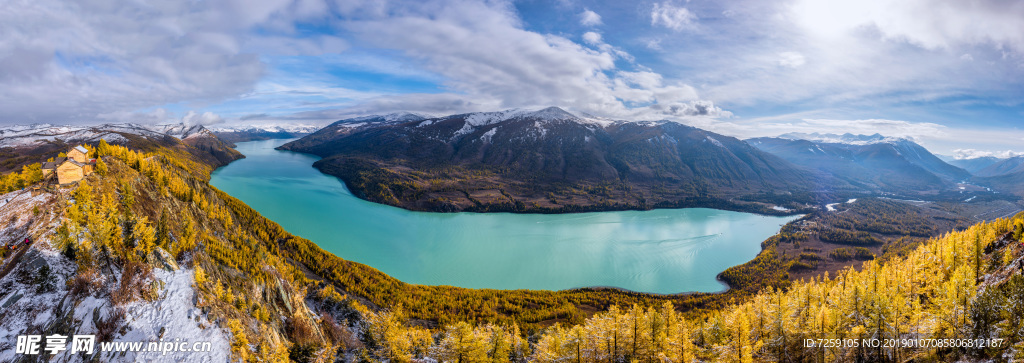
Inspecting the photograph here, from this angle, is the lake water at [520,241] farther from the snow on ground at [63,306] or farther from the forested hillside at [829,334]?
the snow on ground at [63,306]

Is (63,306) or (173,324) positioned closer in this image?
(63,306)

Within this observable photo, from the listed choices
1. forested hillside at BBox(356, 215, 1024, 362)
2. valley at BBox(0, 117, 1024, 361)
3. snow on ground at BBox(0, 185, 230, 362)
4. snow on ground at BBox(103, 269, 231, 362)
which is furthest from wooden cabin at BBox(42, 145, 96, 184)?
forested hillside at BBox(356, 215, 1024, 362)

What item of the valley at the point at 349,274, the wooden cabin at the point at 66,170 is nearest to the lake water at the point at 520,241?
the valley at the point at 349,274

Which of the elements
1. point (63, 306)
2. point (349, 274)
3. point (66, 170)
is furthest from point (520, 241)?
point (63, 306)

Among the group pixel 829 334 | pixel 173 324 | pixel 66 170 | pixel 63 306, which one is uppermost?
pixel 66 170

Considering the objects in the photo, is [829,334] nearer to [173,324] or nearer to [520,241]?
[173,324]

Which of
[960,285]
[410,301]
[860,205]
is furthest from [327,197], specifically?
[860,205]

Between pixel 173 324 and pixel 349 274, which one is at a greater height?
pixel 173 324

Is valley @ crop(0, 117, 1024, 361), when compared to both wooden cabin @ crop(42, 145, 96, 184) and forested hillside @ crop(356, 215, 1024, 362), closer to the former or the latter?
forested hillside @ crop(356, 215, 1024, 362)

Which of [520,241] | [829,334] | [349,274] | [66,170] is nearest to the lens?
[66,170]
